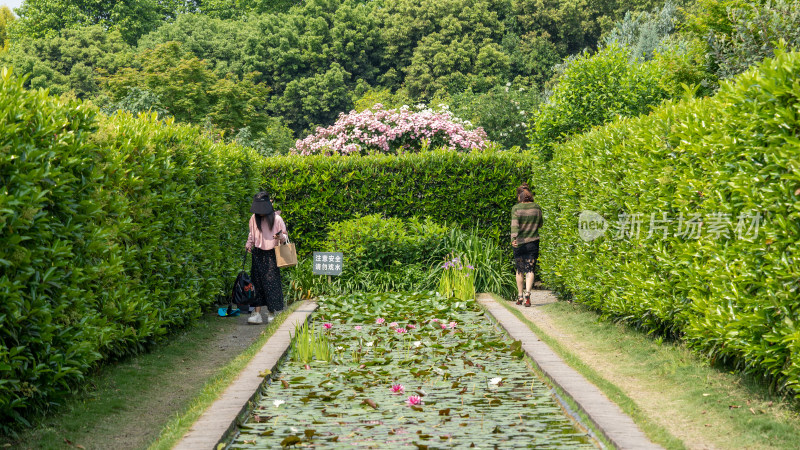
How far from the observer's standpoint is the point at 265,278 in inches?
417

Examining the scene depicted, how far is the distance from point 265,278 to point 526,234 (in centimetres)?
429

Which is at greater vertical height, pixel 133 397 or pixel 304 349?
pixel 304 349

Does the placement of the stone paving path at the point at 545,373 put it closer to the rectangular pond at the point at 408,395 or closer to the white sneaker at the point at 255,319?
the rectangular pond at the point at 408,395

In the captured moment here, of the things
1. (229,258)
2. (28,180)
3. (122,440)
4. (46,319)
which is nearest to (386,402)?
(122,440)

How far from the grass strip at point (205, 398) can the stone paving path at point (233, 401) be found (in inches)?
2.1

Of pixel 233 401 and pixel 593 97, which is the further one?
pixel 593 97

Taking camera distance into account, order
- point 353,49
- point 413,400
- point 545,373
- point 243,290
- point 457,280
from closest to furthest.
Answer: point 413,400
point 545,373
point 243,290
point 457,280
point 353,49

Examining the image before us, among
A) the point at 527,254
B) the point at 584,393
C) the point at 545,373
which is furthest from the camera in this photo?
the point at 527,254

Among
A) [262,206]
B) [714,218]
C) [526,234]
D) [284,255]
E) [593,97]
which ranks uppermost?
[593,97]

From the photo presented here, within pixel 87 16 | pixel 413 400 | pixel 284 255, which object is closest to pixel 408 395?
pixel 413 400

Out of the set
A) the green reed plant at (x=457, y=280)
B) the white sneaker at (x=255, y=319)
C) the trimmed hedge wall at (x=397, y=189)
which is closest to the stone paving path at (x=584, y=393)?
the green reed plant at (x=457, y=280)

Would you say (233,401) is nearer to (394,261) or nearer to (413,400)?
(413,400)

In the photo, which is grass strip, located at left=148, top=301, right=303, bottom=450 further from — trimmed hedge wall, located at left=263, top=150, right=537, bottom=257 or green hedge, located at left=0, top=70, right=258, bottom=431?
trimmed hedge wall, located at left=263, top=150, right=537, bottom=257

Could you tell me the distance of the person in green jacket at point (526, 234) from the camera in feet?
40.2
